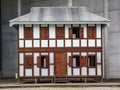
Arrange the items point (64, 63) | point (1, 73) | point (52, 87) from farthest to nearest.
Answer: point (1, 73)
point (64, 63)
point (52, 87)

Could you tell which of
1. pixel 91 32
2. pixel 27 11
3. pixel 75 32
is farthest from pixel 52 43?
pixel 27 11

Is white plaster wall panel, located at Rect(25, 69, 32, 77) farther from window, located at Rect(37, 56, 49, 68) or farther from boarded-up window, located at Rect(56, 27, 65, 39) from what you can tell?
boarded-up window, located at Rect(56, 27, 65, 39)

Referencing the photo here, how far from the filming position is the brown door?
3694 cm


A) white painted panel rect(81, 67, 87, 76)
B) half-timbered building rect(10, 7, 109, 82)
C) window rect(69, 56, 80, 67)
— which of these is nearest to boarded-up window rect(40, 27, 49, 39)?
half-timbered building rect(10, 7, 109, 82)

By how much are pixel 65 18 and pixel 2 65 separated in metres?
15.8

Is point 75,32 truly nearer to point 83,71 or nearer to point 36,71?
point 83,71

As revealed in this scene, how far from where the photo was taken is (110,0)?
43750 mm

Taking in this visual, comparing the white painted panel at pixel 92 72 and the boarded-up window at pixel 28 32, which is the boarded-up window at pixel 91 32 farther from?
the boarded-up window at pixel 28 32

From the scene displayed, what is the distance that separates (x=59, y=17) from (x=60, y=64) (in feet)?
13.4

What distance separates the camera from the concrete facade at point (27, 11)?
43094 mm

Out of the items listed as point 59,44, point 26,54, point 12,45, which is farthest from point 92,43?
point 12,45

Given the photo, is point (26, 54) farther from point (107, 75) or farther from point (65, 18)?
point (107, 75)

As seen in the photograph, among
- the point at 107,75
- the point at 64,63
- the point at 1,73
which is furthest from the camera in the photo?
the point at 1,73

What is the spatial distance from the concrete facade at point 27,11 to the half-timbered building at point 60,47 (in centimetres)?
615
